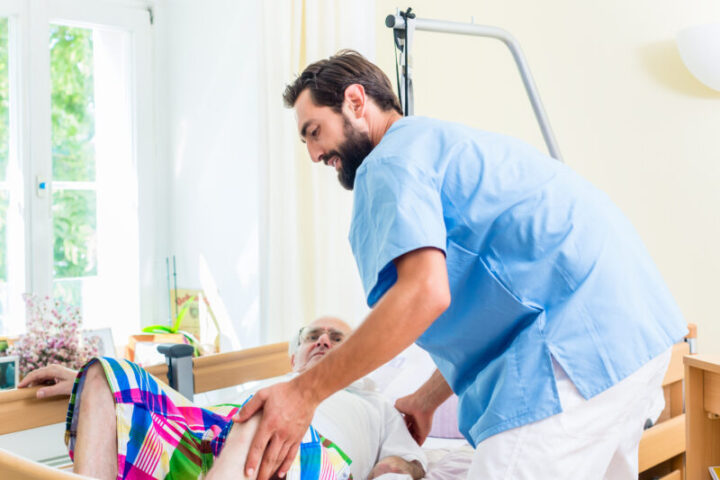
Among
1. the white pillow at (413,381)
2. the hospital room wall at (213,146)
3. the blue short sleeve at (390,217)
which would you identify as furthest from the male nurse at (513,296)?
the hospital room wall at (213,146)

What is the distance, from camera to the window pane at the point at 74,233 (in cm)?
288

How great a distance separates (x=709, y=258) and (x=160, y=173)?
221cm

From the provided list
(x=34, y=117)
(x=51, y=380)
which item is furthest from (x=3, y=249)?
(x=51, y=380)

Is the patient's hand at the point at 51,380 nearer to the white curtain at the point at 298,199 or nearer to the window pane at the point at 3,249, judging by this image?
the white curtain at the point at 298,199

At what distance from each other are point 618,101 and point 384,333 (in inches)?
83.0

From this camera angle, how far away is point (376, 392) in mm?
1935

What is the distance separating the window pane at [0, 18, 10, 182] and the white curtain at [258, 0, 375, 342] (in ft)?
3.25

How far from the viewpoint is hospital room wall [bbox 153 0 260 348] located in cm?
283

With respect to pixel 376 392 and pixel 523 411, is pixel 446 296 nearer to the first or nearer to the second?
pixel 523 411

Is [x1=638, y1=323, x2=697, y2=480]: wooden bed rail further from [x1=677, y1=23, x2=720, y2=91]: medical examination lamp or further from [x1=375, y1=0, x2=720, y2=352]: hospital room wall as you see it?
[x1=677, y1=23, x2=720, y2=91]: medical examination lamp

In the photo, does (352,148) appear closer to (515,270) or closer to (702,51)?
(515,270)

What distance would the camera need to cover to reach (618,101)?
271 cm

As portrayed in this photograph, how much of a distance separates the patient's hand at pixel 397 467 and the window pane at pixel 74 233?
183 centimetres

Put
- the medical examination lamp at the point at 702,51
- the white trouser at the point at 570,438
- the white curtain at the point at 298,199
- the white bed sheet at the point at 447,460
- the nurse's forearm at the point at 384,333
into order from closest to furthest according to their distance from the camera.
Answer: the nurse's forearm at the point at 384,333 < the white trouser at the point at 570,438 < the white bed sheet at the point at 447,460 < the medical examination lamp at the point at 702,51 < the white curtain at the point at 298,199
